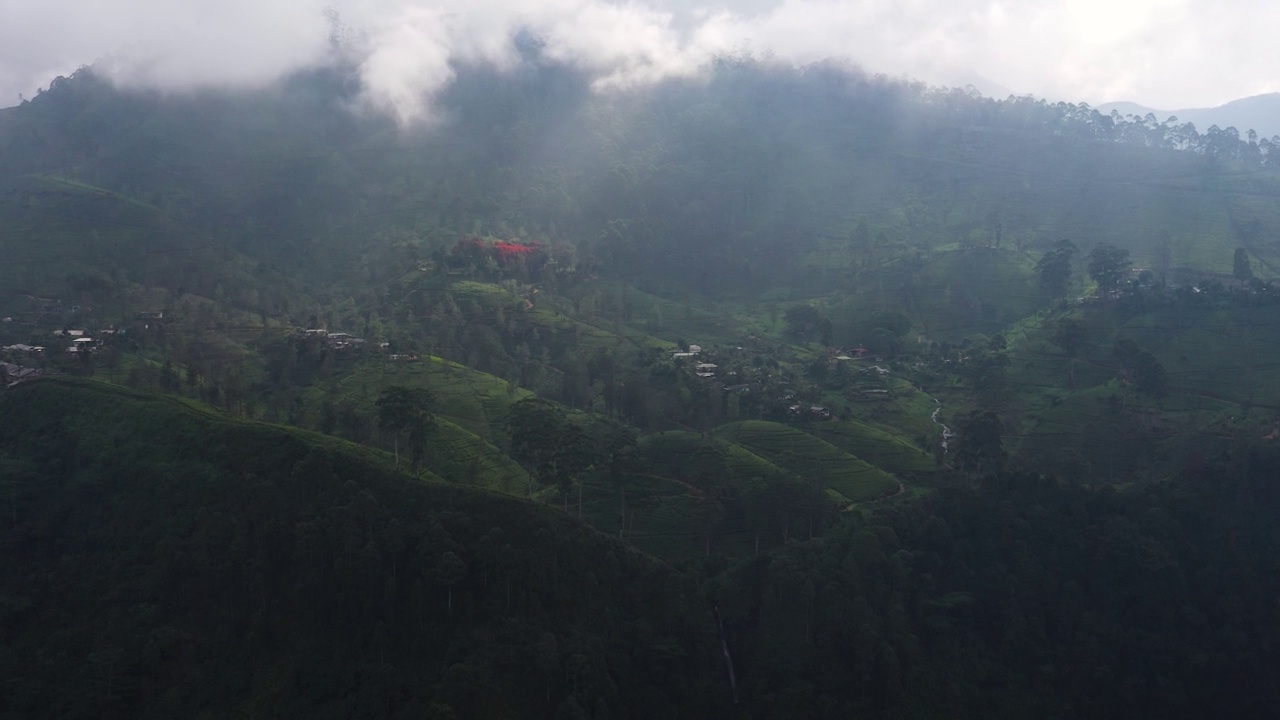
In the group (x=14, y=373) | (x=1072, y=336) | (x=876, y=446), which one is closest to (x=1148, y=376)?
(x=1072, y=336)

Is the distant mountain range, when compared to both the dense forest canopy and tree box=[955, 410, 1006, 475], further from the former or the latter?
tree box=[955, 410, 1006, 475]

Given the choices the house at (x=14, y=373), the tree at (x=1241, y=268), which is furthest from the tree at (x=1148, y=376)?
the house at (x=14, y=373)

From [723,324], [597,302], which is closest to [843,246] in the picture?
[723,324]

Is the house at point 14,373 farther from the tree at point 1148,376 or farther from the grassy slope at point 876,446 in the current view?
the tree at point 1148,376

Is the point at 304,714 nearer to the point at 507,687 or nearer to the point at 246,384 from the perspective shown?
the point at 507,687

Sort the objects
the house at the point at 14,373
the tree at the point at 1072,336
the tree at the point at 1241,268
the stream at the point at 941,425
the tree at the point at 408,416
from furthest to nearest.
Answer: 1. the tree at the point at 1241,268
2. the tree at the point at 1072,336
3. the stream at the point at 941,425
4. the house at the point at 14,373
5. the tree at the point at 408,416
